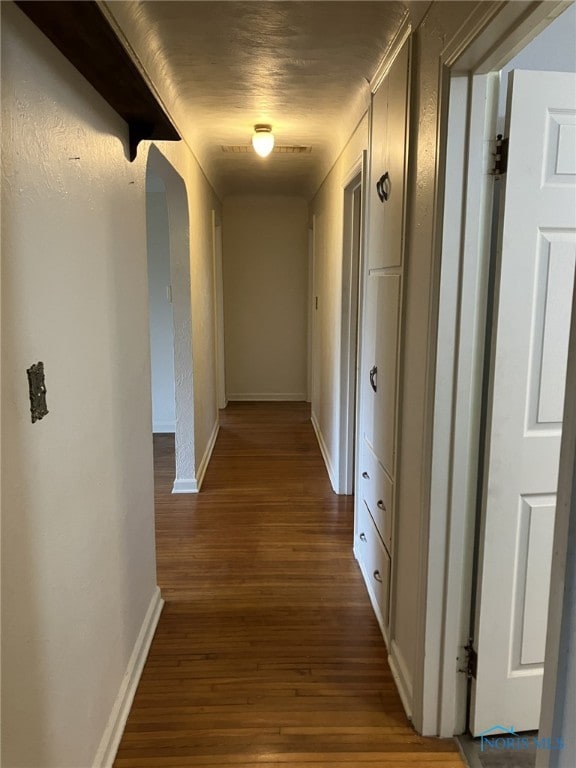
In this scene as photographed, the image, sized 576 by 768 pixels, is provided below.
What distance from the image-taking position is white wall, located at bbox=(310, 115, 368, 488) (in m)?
3.24

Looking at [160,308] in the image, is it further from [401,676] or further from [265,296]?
[401,676]

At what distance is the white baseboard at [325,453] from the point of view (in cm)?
365

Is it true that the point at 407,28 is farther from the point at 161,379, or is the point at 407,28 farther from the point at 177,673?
the point at 161,379

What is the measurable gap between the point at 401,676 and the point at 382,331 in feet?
4.11

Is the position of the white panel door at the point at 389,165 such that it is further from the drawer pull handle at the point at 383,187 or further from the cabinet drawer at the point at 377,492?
the cabinet drawer at the point at 377,492

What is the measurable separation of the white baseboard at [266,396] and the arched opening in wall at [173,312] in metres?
1.40

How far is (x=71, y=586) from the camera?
4.19 ft

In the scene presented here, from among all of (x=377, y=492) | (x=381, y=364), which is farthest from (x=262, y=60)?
(x=377, y=492)

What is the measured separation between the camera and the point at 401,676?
1.83 meters

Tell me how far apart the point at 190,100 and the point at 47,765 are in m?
2.62

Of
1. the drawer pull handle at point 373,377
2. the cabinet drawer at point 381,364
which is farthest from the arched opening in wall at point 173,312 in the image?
the drawer pull handle at point 373,377

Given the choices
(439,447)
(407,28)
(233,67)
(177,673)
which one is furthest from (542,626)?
(233,67)

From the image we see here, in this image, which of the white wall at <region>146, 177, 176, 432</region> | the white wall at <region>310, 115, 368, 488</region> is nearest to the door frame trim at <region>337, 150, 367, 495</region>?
the white wall at <region>310, 115, 368, 488</region>

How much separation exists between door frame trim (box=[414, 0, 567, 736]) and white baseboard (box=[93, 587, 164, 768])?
0.91m
